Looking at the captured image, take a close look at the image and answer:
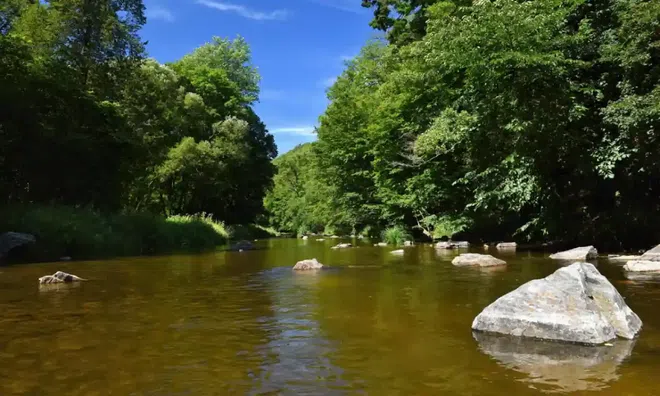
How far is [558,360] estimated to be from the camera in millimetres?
4598

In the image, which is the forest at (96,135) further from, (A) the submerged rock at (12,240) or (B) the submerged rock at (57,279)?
(B) the submerged rock at (57,279)

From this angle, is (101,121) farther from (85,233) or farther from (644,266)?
(644,266)

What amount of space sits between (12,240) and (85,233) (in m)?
2.93

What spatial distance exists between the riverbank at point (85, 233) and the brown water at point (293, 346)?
893 cm

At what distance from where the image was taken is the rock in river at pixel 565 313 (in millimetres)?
5203

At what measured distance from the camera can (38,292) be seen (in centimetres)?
898

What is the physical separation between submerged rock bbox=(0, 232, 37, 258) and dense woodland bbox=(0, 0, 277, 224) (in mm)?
3939

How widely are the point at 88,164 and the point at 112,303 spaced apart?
18.1m

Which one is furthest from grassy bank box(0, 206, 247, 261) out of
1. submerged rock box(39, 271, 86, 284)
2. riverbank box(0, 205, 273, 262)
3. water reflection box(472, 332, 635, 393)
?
water reflection box(472, 332, 635, 393)

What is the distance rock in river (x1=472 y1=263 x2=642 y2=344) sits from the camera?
5.20m

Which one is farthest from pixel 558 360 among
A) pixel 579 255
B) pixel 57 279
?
pixel 579 255

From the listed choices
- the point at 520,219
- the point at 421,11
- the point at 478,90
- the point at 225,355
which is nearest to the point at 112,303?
the point at 225,355

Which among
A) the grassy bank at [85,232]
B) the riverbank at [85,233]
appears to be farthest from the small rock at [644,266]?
the grassy bank at [85,232]

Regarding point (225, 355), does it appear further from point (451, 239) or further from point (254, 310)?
point (451, 239)
